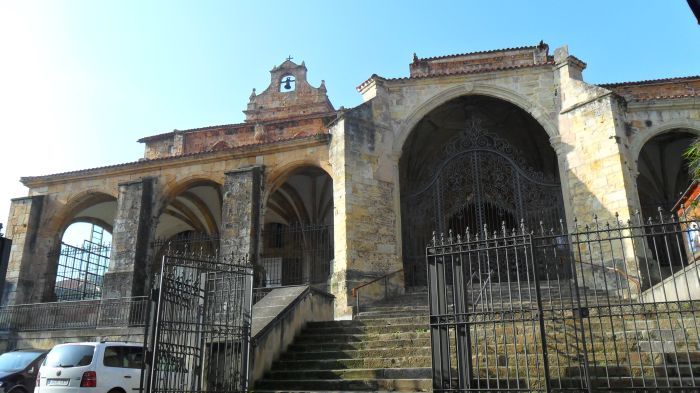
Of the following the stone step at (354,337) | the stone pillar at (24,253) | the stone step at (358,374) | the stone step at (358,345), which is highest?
the stone pillar at (24,253)

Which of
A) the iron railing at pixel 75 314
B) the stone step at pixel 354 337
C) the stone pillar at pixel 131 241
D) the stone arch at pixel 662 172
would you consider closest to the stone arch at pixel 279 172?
the stone pillar at pixel 131 241

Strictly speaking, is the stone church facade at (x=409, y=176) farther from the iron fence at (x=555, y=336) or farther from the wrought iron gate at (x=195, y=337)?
the iron fence at (x=555, y=336)

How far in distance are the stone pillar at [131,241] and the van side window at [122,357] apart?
6567mm

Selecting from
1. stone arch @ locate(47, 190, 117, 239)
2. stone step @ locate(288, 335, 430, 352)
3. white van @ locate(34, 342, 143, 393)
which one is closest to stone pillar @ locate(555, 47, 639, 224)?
stone step @ locate(288, 335, 430, 352)

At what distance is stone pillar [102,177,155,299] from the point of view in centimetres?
1600

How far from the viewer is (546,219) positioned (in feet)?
47.8

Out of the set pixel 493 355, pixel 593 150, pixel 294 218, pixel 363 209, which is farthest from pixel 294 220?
pixel 493 355

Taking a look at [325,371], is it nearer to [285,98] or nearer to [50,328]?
[50,328]

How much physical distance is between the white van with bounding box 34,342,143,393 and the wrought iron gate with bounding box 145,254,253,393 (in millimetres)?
1964

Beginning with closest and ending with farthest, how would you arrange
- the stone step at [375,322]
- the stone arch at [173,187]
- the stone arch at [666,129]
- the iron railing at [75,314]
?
the stone step at [375,322] < the stone arch at [666,129] < the iron railing at [75,314] < the stone arch at [173,187]

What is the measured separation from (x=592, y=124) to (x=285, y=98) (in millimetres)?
18877

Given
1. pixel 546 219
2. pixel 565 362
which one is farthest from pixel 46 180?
pixel 565 362

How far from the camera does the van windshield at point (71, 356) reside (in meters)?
8.91

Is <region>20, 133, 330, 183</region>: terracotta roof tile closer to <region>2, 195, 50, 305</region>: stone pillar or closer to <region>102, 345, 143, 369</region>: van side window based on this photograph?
<region>2, 195, 50, 305</region>: stone pillar
